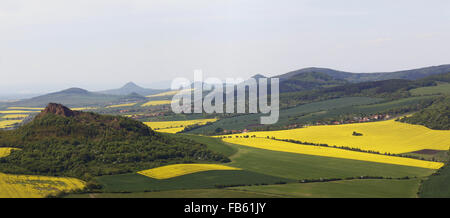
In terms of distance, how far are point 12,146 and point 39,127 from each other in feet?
26.3

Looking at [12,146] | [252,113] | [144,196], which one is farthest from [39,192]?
[252,113]

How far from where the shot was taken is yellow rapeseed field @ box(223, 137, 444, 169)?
287 feet

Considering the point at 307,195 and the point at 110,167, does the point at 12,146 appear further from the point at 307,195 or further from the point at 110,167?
the point at 307,195

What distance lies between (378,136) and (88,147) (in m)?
72.8

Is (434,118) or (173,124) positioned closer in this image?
(434,118)

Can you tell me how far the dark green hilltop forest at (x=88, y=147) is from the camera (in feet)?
259

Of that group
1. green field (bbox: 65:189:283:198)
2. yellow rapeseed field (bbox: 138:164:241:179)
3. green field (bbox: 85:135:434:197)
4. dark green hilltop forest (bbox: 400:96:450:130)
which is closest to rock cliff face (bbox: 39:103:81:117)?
yellow rapeseed field (bbox: 138:164:241:179)

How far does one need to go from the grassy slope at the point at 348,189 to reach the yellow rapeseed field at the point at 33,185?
2549 centimetres

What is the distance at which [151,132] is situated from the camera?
104 metres

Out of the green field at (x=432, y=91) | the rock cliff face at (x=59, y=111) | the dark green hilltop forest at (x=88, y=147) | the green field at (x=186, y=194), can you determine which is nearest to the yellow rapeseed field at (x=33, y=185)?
the dark green hilltop forest at (x=88, y=147)

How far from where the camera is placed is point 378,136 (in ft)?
380

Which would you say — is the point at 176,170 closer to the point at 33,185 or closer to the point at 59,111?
the point at 33,185

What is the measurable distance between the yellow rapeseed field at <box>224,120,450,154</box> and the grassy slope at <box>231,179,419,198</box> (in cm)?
3056

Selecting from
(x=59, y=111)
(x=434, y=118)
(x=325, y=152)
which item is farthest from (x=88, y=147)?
(x=434, y=118)
